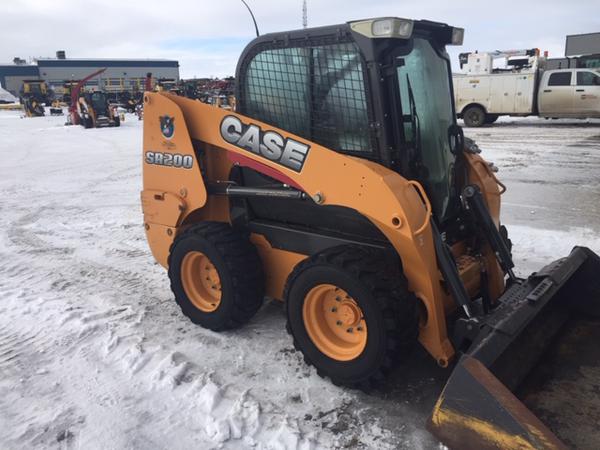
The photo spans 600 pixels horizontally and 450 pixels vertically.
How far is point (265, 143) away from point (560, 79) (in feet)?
52.9

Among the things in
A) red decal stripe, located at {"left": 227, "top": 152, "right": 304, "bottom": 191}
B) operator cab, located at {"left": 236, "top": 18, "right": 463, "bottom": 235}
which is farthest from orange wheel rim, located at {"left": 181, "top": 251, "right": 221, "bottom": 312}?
red decal stripe, located at {"left": 227, "top": 152, "right": 304, "bottom": 191}

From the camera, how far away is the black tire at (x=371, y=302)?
2.74 meters

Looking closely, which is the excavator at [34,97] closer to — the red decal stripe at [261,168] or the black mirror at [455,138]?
the red decal stripe at [261,168]

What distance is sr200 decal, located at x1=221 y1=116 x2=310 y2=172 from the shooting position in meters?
3.15

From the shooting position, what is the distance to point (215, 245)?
3.58 meters

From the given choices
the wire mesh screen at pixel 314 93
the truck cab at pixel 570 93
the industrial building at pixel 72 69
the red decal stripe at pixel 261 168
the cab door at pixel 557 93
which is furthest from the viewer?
the industrial building at pixel 72 69

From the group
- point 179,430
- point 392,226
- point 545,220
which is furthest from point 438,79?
point 545,220

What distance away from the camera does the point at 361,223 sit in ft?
10.5

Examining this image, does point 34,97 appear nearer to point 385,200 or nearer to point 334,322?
point 334,322

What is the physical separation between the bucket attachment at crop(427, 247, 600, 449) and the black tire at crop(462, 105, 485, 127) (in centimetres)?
1552

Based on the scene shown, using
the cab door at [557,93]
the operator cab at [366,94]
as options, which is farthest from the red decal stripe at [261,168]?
the cab door at [557,93]

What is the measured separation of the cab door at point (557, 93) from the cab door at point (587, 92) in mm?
194

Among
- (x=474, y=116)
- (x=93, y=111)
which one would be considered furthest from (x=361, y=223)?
(x=93, y=111)

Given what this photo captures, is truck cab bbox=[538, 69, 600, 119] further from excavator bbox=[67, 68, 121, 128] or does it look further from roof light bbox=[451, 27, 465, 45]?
excavator bbox=[67, 68, 121, 128]
